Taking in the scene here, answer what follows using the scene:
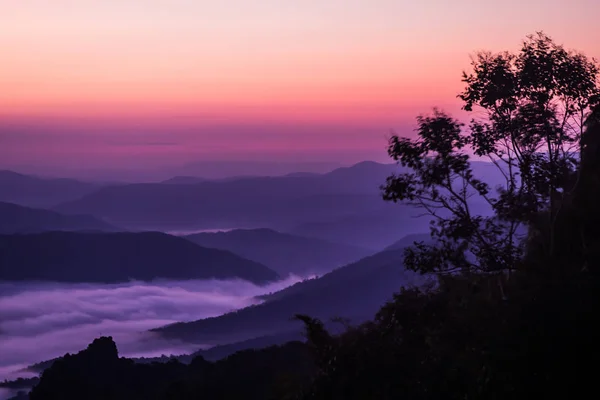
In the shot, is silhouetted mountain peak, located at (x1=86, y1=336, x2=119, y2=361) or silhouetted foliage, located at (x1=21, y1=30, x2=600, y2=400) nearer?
silhouetted foliage, located at (x1=21, y1=30, x2=600, y2=400)

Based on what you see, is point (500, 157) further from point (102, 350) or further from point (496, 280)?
point (102, 350)

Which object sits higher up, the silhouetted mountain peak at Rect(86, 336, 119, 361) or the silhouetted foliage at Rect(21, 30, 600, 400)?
the silhouetted mountain peak at Rect(86, 336, 119, 361)

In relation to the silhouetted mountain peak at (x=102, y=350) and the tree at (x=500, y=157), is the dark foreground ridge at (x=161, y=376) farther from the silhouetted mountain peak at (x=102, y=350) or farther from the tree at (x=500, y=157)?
the tree at (x=500, y=157)

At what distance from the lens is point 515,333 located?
21.1 metres

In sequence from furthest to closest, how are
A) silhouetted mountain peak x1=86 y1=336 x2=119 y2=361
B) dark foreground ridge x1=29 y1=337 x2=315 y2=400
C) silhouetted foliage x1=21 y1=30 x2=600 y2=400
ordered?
silhouetted mountain peak x1=86 y1=336 x2=119 y2=361 → dark foreground ridge x1=29 y1=337 x2=315 y2=400 → silhouetted foliage x1=21 y1=30 x2=600 y2=400

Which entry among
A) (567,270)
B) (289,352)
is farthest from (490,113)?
(289,352)

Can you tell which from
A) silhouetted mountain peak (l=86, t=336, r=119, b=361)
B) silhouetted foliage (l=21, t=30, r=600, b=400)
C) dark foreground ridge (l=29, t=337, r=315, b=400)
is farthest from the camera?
silhouetted mountain peak (l=86, t=336, r=119, b=361)

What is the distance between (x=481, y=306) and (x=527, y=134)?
6317mm

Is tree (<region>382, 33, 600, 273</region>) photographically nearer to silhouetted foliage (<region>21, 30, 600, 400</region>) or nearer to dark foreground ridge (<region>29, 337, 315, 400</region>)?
silhouetted foliage (<region>21, 30, 600, 400</region>)

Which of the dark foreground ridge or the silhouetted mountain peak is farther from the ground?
the silhouetted mountain peak

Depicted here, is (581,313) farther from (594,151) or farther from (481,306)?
(594,151)

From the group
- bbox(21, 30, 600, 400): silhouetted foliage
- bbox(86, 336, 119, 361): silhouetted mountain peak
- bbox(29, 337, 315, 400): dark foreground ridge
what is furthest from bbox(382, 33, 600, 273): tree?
bbox(86, 336, 119, 361): silhouetted mountain peak

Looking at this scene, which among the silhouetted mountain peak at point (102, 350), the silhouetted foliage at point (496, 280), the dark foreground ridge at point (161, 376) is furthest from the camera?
the silhouetted mountain peak at point (102, 350)

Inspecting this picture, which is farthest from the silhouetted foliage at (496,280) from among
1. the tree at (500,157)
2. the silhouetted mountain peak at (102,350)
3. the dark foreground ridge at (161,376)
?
the silhouetted mountain peak at (102,350)
